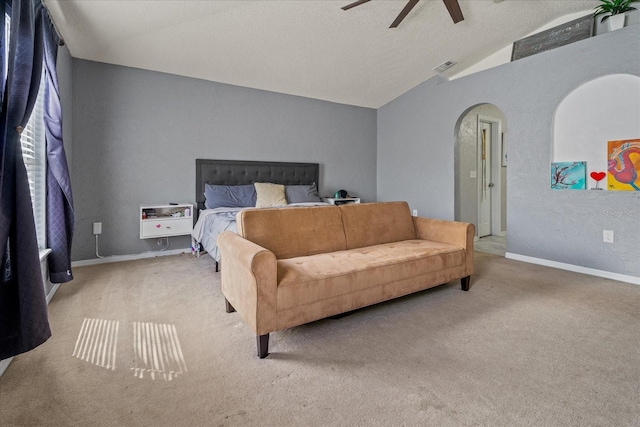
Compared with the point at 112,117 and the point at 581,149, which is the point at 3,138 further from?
the point at 581,149

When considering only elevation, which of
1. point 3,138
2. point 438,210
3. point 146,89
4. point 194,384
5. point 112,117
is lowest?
point 194,384

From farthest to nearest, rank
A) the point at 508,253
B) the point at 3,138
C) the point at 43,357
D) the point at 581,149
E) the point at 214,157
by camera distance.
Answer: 1. the point at 214,157
2. the point at 508,253
3. the point at 581,149
4. the point at 43,357
5. the point at 3,138

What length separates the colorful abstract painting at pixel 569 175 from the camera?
3.34 m

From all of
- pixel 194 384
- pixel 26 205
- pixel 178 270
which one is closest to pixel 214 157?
pixel 178 270

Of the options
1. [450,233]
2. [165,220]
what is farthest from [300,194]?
[450,233]

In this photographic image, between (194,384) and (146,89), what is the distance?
3.75m

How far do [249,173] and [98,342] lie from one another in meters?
3.07

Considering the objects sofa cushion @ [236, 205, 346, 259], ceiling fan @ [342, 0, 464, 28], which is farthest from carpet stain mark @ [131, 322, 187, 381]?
ceiling fan @ [342, 0, 464, 28]

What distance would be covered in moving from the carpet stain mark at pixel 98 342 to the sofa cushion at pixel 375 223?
179 cm

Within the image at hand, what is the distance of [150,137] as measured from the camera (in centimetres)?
399

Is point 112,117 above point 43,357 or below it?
above

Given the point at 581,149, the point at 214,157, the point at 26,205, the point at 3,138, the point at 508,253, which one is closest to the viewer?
the point at 3,138

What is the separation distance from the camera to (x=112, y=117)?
3.78m

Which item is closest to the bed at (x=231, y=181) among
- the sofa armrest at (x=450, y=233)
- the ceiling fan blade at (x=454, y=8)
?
the sofa armrest at (x=450, y=233)
